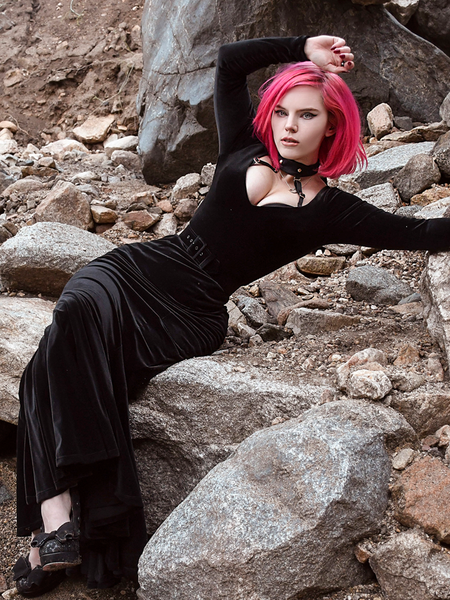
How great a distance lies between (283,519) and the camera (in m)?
2.09

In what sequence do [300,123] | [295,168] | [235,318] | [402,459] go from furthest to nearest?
[235,318], [295,168], [300,123], [402,459]

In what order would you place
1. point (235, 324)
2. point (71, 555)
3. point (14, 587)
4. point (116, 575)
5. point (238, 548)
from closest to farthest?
point (238, 548)
point (71, 555)
point (116, 575)
point (14, 587)
point (235, 324)

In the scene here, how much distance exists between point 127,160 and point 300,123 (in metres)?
4.11

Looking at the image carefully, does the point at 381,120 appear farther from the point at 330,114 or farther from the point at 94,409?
the point at 94,409

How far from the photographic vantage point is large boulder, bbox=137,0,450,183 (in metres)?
5.41

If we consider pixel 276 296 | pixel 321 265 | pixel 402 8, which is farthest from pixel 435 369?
pixel 402 8

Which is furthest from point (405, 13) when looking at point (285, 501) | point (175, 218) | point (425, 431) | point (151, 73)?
point (285, 501)

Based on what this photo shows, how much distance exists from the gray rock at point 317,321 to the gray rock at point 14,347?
123cm

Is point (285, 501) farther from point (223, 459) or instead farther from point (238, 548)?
point (223, 459)

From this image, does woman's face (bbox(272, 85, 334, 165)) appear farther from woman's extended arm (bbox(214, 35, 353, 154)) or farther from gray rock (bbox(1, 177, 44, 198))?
gray rock (bbox(1, 177, 44, 198))

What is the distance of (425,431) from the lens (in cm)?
243

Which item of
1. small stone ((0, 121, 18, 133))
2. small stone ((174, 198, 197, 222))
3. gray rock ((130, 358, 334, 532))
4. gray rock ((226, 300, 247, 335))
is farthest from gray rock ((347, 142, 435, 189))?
small stone ((0, 121, 18, 133))

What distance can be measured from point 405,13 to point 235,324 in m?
4.50

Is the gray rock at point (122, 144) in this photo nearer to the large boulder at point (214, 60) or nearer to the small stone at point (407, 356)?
the large boulder at point (214, 60)
